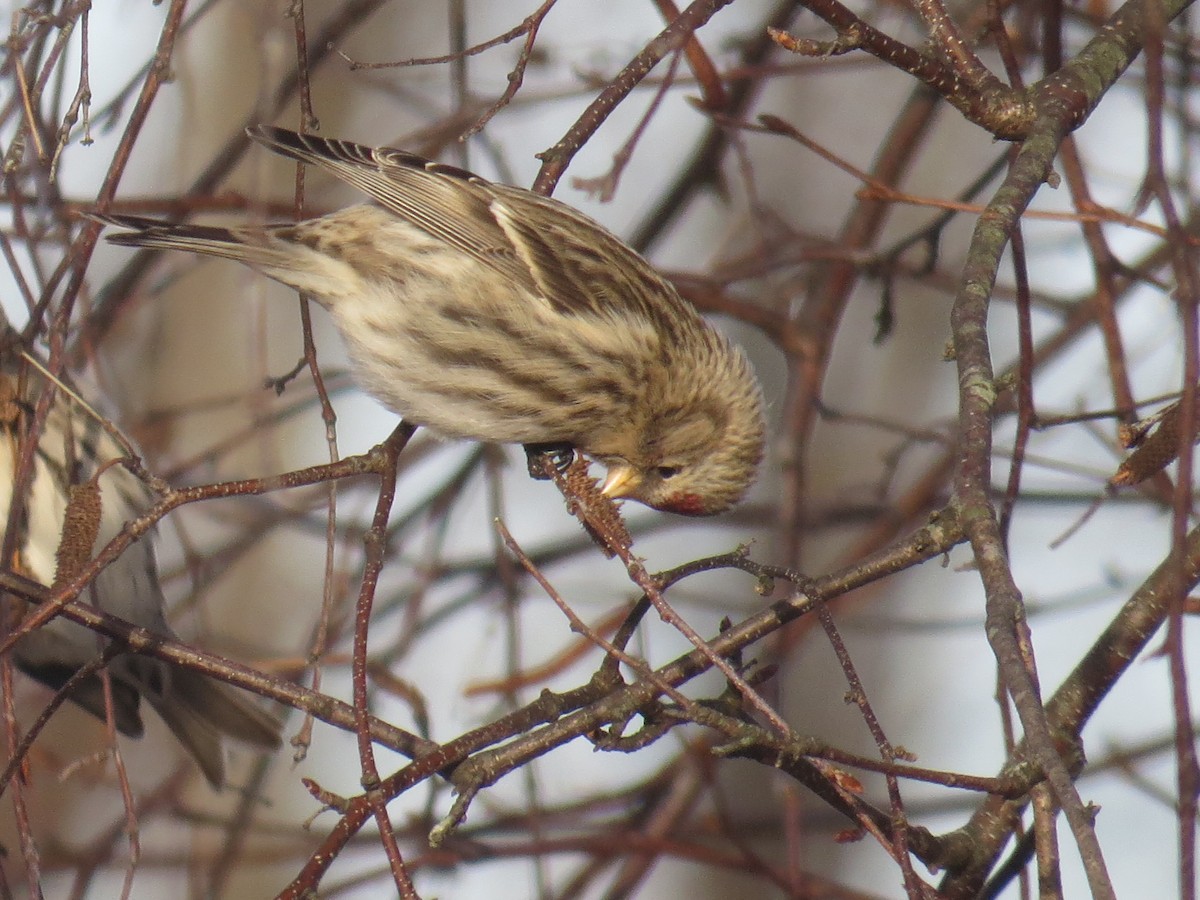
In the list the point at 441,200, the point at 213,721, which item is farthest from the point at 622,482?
the point at 213,721

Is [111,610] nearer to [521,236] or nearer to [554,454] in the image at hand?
[554,454]

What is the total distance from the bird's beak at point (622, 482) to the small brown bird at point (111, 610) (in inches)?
33.6

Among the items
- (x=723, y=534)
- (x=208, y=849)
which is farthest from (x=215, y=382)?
(x=723, y=534)

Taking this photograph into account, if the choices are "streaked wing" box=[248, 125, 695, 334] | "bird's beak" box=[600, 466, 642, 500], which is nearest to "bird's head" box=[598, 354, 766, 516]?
"bird's beak" box=[600, 466, 642, 500]

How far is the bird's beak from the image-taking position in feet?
9.12

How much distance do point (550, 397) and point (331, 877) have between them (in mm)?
3294

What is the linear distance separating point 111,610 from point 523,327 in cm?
113

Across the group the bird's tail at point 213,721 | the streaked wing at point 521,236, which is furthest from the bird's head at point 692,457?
the bird's tail at point 213,721

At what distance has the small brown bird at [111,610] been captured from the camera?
282cm

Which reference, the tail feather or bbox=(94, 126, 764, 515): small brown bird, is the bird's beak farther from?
the tail feather

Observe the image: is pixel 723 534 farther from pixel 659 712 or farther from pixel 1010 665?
pixel 1010 665

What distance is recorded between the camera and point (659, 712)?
1540 mm

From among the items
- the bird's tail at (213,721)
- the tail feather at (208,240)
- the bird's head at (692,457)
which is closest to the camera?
the tail feather at (208,240)

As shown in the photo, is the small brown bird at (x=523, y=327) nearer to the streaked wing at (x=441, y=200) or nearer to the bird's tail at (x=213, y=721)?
the streaked wing at (x=441, y=200)
